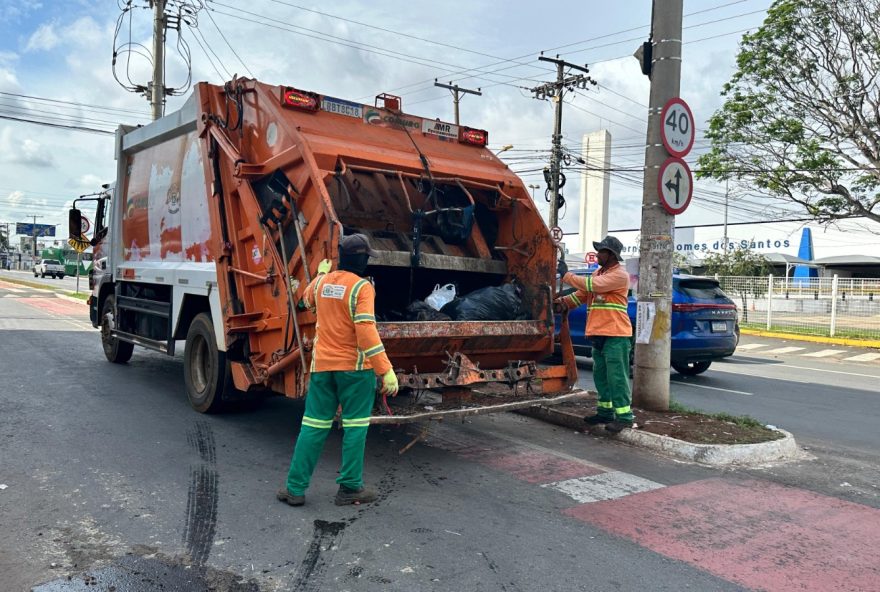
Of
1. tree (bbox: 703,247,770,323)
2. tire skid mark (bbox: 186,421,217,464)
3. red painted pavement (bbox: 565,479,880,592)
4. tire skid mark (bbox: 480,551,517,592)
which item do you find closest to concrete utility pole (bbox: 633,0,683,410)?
red painted pavement (bbox: 565,479,880,592)

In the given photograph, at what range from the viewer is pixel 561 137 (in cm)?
2398

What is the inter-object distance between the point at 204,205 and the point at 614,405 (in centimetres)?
405

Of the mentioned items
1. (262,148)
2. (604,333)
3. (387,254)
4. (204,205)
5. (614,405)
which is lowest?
(614,405)

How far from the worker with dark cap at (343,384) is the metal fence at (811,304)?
1796cm

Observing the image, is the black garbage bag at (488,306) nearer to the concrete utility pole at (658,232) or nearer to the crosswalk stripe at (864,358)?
the concrete utility pole at (658,232)

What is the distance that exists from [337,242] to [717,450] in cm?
338

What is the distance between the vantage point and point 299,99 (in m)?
5.59

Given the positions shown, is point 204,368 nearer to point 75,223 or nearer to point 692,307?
point 75,223

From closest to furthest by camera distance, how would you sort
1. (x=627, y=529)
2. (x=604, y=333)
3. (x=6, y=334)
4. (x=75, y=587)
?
(x=75, y=587) < (x=627, y=529) < (x=604, y=333) < (x=6, y=334)

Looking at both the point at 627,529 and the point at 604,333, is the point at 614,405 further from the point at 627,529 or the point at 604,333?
the point at 627,529

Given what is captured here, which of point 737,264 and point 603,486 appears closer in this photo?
point 603,486

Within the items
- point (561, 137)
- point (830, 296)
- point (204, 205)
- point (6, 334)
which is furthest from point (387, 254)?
point (561, 137)

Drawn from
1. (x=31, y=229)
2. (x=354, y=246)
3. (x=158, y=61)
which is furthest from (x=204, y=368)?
(x=31, y=229)

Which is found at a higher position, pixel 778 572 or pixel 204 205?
pixel 204 205
